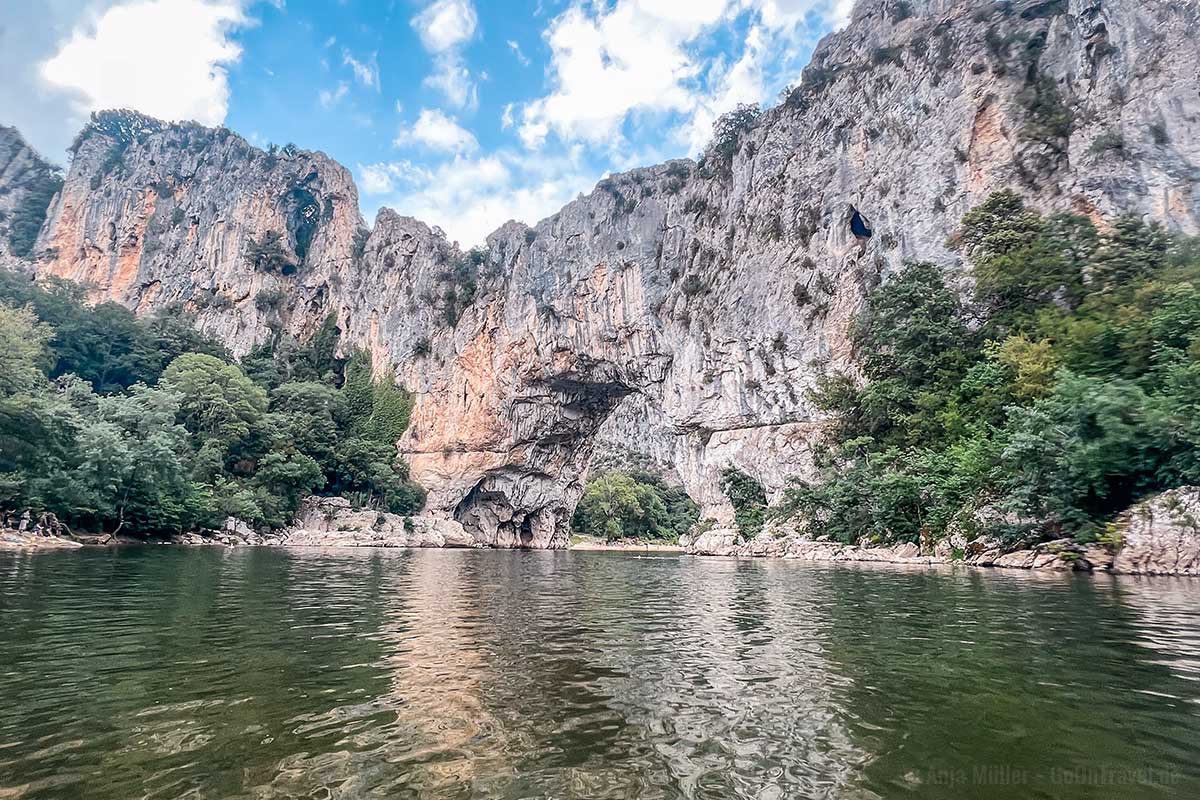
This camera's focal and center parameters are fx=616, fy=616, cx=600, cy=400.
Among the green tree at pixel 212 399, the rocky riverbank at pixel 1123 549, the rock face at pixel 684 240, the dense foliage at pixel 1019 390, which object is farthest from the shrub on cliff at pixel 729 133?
the green tree at pixel 212 399

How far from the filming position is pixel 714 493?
1515 inches

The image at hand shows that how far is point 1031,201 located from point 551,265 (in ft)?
101

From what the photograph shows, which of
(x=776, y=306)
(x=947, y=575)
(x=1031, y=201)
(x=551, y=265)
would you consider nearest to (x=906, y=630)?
(x=947, y=575)

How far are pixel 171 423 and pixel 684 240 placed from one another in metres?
33.0

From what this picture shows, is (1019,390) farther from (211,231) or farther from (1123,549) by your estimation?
(211,231)

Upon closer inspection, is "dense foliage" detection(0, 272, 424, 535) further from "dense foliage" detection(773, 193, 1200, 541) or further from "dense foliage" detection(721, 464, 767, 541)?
"dense foliage" detection(773, 193, 1200, 541)

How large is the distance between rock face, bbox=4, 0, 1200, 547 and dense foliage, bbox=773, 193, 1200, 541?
4058 mm

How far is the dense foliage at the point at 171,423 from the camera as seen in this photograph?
79.6 ft

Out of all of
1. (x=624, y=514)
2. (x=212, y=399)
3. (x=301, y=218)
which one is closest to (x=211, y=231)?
(x=301, y=218)

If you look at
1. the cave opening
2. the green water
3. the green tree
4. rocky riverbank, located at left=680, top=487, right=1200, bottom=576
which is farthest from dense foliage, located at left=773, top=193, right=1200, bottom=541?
the cave opening

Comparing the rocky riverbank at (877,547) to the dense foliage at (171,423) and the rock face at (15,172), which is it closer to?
the dense foliage at (171,423)

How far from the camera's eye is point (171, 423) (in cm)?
3212

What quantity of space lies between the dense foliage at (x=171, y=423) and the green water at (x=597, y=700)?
64.8 ft

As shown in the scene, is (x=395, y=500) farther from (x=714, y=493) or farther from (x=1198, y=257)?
(x=1198, y=257)
